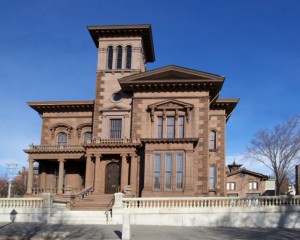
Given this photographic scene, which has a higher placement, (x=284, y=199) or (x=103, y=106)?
(x=103, y=106)

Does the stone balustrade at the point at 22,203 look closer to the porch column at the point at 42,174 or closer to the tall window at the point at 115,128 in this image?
the tall window at the point at 115,128

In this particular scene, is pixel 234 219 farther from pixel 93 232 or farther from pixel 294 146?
pixel 294 146

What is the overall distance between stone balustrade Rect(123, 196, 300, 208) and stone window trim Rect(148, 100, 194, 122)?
1102cm

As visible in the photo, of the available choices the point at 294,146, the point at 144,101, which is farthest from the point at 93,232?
the point at 294,146

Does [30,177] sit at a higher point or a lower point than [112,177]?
lower

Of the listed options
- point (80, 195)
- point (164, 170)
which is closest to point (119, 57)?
point (164, 170)

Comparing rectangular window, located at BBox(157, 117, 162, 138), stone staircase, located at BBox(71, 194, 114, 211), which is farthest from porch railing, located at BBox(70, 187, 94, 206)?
rectangular window, located at BBox(157, 117, 162, 138)

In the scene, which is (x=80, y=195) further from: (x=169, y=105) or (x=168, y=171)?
(x=169, y=105)

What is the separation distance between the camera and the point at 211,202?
25.7 meters

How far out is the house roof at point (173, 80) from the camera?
3594 cm

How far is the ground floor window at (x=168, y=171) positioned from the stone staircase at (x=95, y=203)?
4.06 meters

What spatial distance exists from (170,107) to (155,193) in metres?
7.49

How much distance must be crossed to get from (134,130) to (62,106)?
9332 millimetres

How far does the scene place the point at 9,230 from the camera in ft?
69.2
